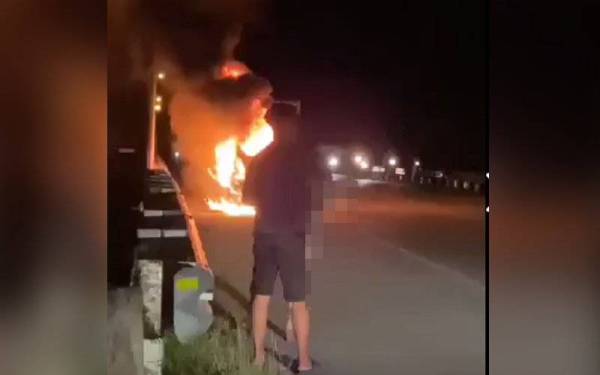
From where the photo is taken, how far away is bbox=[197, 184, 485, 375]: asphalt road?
6.15 feet

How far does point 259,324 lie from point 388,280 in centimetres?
33

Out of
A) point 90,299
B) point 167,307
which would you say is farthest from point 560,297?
point 90,299

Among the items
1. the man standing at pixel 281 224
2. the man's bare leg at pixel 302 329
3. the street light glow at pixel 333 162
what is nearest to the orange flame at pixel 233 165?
the man standing at pixel 281 224

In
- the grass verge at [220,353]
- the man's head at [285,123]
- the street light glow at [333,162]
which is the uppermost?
the man's head at [285,123]

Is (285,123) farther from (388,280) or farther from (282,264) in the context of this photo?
(388,280)

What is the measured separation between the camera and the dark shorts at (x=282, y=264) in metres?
1.88

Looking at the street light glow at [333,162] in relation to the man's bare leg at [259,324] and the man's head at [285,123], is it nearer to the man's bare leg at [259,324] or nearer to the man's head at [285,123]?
the man's head at [285,123]

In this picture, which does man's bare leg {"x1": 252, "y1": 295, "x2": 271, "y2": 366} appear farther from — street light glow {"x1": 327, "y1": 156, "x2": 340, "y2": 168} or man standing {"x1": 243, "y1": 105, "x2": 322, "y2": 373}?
street light glow {"x1": 327, "y1": 156, "x2": 340, "y2": 168}

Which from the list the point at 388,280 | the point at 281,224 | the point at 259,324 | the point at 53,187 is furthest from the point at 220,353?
the point at 53,187

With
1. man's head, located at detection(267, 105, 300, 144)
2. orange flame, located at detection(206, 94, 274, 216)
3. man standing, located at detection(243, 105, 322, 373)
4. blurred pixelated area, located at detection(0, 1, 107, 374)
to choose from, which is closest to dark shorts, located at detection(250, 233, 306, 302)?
man standing, located at detection(243, 105, 322, 373)

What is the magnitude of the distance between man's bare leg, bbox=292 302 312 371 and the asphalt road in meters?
0.02

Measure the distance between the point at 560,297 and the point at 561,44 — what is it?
25.6 inches

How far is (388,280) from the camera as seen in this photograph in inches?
75.8

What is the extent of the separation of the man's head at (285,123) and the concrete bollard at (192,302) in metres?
0.36
